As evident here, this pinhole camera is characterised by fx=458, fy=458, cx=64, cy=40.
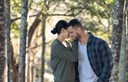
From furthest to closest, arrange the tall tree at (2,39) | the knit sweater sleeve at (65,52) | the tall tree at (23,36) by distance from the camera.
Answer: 1. the tall tree at (23,36)
2. the tall tree at (2,39)
3. the knit sweater sleeve at (65,52)

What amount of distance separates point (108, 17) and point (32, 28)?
3.71 meters

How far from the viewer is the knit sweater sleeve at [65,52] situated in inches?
267

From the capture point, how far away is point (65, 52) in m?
6.81

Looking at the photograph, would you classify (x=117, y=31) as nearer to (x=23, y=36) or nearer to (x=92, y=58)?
(x=92, y=58)

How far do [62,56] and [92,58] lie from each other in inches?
18.2

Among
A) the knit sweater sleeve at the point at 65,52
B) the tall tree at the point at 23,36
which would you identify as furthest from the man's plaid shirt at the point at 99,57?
the tall tree at the point at 23,36

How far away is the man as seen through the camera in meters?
6.87

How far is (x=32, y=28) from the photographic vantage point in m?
19.4

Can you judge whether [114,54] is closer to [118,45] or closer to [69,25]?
[118,45]

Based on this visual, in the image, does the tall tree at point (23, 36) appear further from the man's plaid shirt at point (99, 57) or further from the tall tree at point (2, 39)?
the man's plaid shirt at point (99, 57)

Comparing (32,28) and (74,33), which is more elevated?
(74,33)

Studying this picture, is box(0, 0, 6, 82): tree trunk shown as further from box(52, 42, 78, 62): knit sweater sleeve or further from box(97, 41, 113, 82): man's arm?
box(97, 41, 113, 82): man's arm

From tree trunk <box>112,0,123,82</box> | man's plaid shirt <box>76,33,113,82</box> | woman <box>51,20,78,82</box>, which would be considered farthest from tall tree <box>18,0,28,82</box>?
man's plaid shirt <box>76,33,113,82</box>

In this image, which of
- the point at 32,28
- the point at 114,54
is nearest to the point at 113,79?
the point at 114,54
